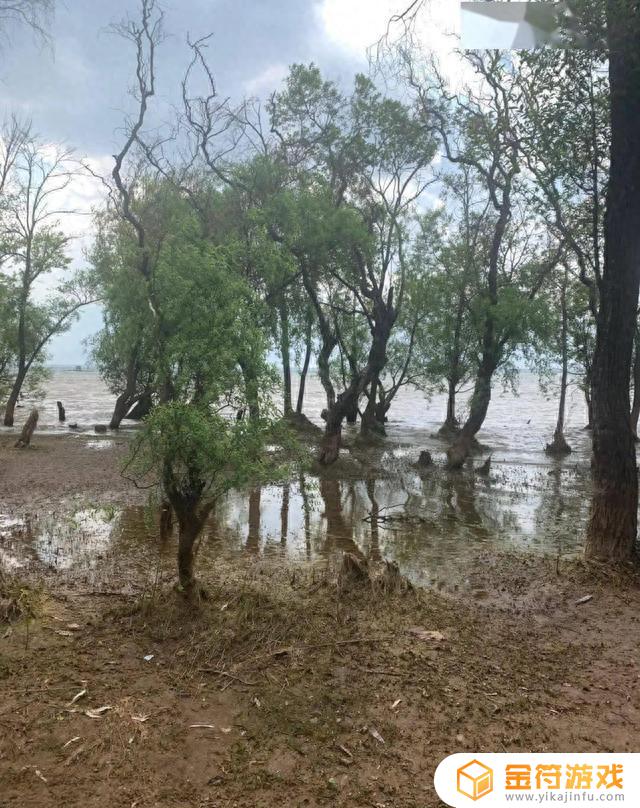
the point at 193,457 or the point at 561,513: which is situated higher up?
the point at 193,457

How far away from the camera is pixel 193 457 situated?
6352mm

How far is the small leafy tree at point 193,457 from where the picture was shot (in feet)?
20.5

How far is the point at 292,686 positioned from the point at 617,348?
6442 mm

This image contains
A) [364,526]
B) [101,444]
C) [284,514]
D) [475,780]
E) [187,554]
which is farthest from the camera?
[101,444]

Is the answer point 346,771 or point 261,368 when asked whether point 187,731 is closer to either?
point 346,771

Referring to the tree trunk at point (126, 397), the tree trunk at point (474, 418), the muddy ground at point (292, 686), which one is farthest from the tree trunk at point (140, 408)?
the muddy ground at point (292, 686)

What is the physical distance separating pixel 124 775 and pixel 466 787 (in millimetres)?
2214

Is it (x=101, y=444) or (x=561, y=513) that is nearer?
(x=561, y=513)

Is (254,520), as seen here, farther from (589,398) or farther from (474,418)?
(589,398)

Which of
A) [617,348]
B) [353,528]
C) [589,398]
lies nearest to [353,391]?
[353,528]

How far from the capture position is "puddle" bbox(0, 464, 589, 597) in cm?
915

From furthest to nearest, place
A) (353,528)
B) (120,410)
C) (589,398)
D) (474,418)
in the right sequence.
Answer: (120,410), (589,398), (474,418), (353,528)

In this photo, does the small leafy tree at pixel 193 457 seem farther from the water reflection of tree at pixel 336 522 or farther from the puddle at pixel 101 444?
the puddle at pixel 101 444

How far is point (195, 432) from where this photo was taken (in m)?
6.18
